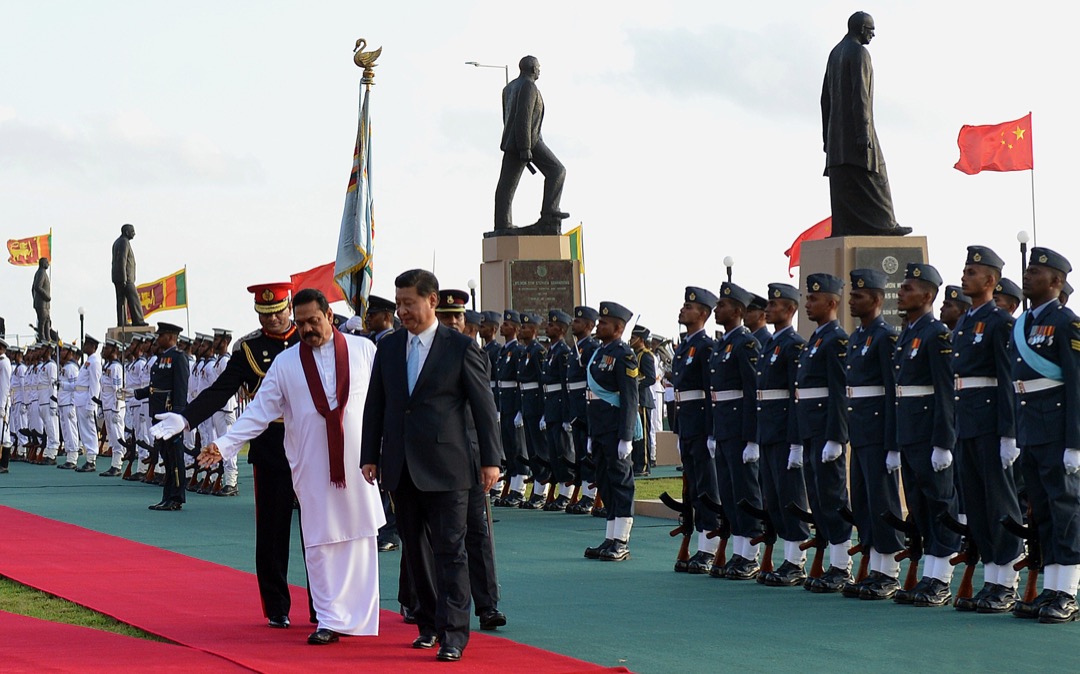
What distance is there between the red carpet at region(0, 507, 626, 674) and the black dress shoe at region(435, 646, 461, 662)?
38 millimetres

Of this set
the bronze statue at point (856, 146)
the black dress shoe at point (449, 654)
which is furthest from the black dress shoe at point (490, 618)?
the bronze statue at point (856, 146)

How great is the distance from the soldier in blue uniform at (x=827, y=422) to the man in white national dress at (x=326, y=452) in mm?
3070

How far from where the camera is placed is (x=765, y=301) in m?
11.0

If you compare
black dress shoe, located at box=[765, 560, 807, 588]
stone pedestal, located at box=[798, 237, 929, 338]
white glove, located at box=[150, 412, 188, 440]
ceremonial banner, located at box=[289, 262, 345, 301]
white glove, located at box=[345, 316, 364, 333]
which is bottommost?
black dress shoe, located at box=[765, 560, 807, 588]

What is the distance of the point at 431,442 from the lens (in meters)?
7.66

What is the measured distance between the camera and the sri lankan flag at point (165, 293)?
2934 centimetres

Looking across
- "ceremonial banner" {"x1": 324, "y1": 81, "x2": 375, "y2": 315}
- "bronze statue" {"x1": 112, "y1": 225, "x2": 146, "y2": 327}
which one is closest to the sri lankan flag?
"bronze statue" {"x1": 112, "y1": 225, "x2": 146, "y2": 327}

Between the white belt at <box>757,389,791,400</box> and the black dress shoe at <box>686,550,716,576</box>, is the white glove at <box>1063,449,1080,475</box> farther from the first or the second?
the black dress shoe at <box>686,550,716,576</box>

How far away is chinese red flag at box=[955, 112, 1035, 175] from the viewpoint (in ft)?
60.6

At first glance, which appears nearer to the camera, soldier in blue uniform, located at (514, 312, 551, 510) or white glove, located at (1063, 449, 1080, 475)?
white glove, located at (1063, 449, 1080, 475)

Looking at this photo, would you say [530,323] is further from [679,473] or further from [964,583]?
[964,583]

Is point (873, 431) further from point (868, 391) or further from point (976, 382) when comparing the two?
point (976, 382)

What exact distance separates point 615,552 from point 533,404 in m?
5.24

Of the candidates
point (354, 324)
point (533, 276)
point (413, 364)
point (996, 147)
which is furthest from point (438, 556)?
point (996, 147)
